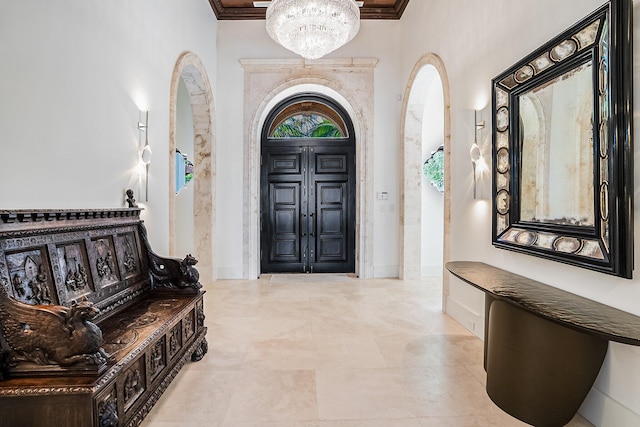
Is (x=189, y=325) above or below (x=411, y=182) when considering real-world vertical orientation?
below

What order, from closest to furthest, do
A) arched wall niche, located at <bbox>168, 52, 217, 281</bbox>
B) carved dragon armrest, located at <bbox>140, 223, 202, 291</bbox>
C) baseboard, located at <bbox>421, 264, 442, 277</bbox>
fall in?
carved dragon armrest, located at <bbox>140, 223, 202, 291</bbox> < arched wall niche, located at <bbox>168, 52, 217, 281</bbox> < baseboard, located at <bbox>421, 264, 442, 277</bbox>

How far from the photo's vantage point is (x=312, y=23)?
394cm

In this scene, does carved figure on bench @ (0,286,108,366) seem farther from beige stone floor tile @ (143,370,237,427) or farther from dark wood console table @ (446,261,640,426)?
dark wood console table @ (446,261,640,426)

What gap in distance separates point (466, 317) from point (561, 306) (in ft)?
6.21

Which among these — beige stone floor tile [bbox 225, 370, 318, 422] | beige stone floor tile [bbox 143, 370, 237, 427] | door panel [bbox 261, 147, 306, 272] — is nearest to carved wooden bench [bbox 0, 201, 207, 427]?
beige stone floor tile [bbox 143, 370, 237, 427]

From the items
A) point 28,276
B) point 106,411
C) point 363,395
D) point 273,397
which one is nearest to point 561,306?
point 363,395

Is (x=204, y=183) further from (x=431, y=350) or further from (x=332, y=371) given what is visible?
(x=431, y=350)

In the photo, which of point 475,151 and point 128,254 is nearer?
point 128,254

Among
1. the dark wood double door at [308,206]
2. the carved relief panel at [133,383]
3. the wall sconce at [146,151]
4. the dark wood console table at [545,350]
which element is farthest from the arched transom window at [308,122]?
the carved relief panel at [133,383]

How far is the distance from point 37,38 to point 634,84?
3.41m

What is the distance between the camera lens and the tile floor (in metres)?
2.20

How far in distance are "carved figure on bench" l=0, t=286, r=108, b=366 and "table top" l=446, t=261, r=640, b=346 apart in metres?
2.19

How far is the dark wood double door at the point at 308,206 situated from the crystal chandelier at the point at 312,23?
2.61 meters

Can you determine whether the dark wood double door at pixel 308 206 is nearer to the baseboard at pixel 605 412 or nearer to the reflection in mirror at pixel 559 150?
the reflection in mirror at pixel 559 150
